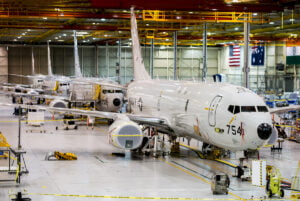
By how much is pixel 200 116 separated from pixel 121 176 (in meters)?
4.46

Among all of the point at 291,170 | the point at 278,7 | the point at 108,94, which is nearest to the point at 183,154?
the point at 291,170

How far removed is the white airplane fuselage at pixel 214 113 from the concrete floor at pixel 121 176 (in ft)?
5.54

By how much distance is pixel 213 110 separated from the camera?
21.2m

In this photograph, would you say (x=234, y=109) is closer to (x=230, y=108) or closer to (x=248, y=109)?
(x=230, y=108)

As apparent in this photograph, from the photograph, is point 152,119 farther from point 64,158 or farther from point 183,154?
point 64,158

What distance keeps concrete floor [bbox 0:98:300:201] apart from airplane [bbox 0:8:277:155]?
4.57 feet

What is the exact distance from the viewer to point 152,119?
26.6 meters

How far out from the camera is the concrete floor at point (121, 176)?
680 inches

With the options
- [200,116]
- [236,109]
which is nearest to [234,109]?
[236,109]

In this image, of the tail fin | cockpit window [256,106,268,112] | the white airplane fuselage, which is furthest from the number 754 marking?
the tail fin

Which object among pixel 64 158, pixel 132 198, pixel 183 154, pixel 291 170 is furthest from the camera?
pixel 183 154

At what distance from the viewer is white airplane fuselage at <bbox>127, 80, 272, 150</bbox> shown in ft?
63.4

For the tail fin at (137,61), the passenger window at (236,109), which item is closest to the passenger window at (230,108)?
the passenger window at (236,109)

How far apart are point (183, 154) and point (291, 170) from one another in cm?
661
